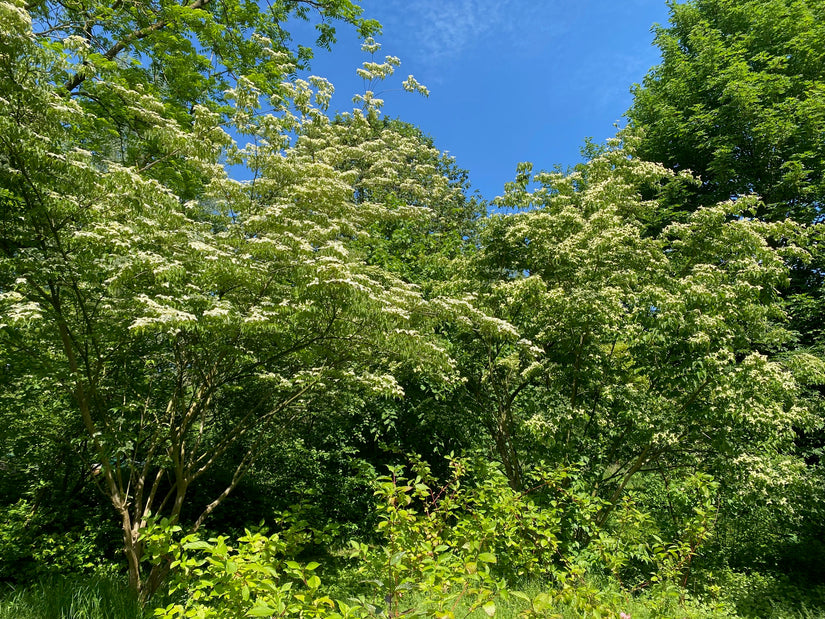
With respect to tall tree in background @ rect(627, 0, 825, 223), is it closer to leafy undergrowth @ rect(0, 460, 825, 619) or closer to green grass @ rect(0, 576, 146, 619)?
leafy undergrowth @ rect(0, 460, 825, 619)

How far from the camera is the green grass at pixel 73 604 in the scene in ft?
10.8

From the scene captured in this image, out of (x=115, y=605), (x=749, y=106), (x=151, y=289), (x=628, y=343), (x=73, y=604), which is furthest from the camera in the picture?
(x=749, y=106)

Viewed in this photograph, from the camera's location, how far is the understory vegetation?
3.61 meters

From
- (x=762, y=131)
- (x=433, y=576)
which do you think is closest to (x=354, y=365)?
(x=433, y=576)

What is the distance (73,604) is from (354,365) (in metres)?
3.61

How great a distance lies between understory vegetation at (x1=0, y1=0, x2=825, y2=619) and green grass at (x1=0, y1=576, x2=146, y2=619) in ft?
0.13

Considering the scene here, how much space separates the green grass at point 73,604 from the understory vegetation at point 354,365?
0.04 m

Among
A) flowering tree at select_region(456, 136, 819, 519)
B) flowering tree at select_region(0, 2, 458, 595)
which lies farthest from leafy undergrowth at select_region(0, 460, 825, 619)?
flowering tree at select_region(456, 136, 819, 519)

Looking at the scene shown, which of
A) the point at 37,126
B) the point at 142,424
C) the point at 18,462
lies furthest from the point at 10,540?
the point at 37,126

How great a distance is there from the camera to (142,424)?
520cm

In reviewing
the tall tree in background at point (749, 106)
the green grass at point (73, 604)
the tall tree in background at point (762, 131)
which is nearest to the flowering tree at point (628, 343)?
the tall tree in background at point (762, 131)

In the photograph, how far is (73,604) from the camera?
3.40 metres

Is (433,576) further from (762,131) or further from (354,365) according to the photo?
(762,131)

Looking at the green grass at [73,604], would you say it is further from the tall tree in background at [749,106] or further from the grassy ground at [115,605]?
the tall tree in background at [749,106]
